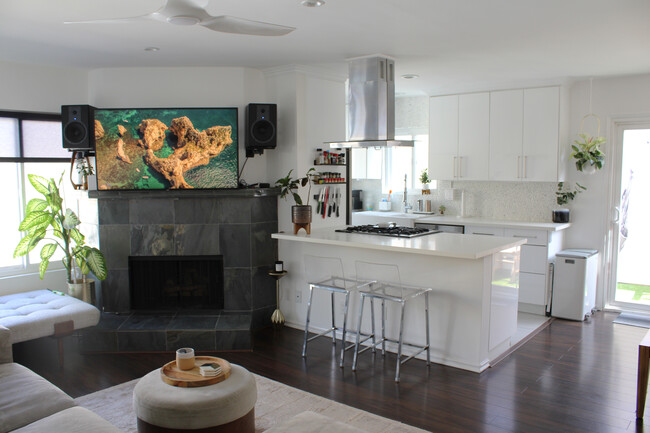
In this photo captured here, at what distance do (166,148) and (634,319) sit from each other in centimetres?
514

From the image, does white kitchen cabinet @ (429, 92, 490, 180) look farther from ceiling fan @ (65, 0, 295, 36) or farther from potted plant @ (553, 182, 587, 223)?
ceiling fan @ (65, 0, 295, 36)

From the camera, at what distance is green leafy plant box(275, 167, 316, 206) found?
4.91 meters

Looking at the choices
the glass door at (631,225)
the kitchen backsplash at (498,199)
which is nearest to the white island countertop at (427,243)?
the kitchen backsplash at (498,199)

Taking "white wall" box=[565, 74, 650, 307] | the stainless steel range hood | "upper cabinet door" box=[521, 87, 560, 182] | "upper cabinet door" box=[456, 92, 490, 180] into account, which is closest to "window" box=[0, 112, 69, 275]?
the stainless steel range hood

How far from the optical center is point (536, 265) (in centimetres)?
553

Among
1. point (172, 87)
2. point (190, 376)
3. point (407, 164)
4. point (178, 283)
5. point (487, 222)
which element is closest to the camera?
point (190, 376)

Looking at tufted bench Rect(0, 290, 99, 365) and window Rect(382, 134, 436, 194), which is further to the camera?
window Rect(382, 134, 436, 194)

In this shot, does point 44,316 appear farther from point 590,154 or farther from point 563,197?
point 590,154

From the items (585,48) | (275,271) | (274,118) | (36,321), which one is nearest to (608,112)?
(585,48)

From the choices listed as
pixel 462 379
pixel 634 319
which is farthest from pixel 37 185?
pixel 634 319

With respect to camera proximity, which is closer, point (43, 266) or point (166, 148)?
point (43, 266)

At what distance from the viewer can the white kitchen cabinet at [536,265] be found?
18.0 ft

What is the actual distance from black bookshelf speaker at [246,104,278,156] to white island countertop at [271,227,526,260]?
901 millimetres

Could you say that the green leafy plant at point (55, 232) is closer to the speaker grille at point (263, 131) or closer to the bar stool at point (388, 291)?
the speaker grille at point (263, 131)
